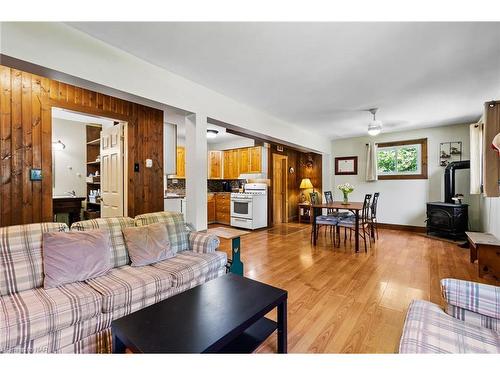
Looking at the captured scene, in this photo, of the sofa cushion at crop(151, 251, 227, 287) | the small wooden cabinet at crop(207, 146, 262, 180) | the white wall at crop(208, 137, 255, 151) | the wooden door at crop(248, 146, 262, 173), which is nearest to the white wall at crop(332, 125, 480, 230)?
the wooden door at crop(248, 146, 262, 173)

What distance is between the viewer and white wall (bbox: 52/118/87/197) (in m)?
4.68

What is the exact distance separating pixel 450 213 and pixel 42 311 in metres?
5.65

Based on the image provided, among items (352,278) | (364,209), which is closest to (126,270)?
(352,278)

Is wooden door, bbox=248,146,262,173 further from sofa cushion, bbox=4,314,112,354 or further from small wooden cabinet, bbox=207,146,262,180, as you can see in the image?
sofa cushion, bbox=4,314,112,354

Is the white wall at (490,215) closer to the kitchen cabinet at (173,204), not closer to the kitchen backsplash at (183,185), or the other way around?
the kitchen cabinet at (173,204)

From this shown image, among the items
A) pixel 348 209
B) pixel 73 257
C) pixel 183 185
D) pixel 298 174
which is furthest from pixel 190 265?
pixel 298 174

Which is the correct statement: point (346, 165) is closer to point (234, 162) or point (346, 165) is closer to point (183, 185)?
point (234, 162)

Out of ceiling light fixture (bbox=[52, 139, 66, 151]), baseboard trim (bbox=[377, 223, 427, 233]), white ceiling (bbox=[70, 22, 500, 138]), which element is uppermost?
white ceiling (bbox=[70, 22, 500, 138])

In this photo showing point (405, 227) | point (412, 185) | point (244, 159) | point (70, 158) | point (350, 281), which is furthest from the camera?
point (244, 159)

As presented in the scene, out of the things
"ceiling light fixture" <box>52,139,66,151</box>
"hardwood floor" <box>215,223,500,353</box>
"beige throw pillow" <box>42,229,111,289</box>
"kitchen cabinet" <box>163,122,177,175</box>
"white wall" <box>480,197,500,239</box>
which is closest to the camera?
"beige throw pillow" <box>42,229,111,289</box>

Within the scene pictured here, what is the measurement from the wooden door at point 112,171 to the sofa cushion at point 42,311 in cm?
193

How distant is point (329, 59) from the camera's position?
224cm

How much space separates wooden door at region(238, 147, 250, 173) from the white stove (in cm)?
54
